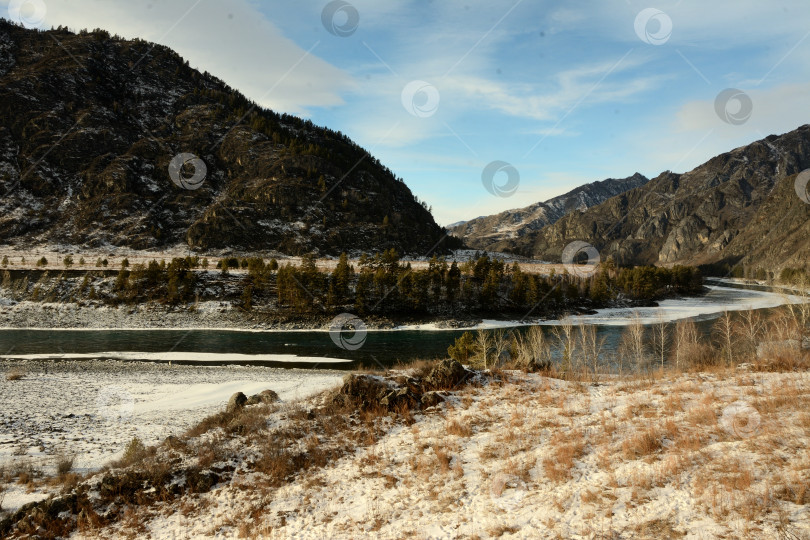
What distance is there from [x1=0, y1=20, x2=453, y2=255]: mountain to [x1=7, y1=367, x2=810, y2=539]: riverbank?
113 meters

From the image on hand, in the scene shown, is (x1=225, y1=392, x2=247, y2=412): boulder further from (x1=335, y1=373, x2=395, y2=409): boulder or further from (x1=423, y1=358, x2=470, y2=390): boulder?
(x1=423, y1=358, x2=470, y2=390): boulder

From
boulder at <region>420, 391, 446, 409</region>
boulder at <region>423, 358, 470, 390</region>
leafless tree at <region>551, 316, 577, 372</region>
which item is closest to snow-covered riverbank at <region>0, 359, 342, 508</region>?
boulder at <region>423, 358, 470, 390</region>

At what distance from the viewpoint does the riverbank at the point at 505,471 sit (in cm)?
779

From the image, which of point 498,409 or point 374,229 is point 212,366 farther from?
point 374,229

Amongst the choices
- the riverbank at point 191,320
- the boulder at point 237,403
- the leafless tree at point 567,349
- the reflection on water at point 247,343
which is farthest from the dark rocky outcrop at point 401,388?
the riverbank at point 191,320

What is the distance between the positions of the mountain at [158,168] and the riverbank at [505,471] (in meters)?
113

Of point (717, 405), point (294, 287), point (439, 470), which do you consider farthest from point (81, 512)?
point (294, 287)

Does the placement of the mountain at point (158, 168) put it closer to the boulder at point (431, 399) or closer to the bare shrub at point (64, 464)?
the bare shrub at point (64, 464)

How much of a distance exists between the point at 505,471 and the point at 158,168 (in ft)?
533

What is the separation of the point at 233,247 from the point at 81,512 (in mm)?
115693

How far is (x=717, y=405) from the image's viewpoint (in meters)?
12.1

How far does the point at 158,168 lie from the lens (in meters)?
140

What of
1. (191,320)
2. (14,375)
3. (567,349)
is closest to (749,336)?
(567,349)

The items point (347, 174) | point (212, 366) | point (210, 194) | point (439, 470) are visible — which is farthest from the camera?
point (347, 174)
